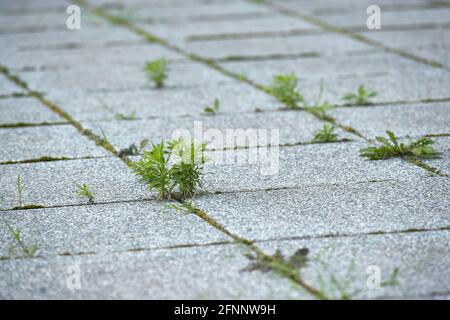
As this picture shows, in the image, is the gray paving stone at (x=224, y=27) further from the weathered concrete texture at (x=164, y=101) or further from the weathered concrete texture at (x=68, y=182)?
the weathered concrete texture at (x=68, y=182)

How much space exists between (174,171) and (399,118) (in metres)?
1.66

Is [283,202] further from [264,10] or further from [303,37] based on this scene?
[264,10]

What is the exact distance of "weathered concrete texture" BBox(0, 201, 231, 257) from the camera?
2791mm

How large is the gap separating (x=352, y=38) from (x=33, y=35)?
280cm

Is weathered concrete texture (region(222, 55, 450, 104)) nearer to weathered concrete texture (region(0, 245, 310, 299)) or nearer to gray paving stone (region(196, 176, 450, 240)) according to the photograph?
gray paving stone (region(196, 176, 450, 240))

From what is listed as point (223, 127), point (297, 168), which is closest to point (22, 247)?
point (297, 168)

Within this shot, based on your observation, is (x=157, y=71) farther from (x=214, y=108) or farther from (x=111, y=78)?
(x=214, y=108)

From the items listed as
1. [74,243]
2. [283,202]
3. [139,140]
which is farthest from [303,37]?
[74,243]

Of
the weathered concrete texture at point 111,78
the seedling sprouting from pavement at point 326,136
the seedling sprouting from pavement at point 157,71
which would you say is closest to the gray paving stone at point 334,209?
the seedling sprouting from pavement at point 326,136

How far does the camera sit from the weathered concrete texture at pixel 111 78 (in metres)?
5.30

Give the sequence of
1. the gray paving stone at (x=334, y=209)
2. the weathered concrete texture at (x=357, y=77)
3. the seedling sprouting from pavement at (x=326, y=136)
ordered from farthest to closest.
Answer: the weathered concrete texture at (x=357, y=77), the seedling sprouting from pavement at (x=326, y=136), the gray paving stone at (x=334, y=209)

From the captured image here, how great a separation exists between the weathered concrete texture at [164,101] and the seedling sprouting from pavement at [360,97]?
16.3 inches

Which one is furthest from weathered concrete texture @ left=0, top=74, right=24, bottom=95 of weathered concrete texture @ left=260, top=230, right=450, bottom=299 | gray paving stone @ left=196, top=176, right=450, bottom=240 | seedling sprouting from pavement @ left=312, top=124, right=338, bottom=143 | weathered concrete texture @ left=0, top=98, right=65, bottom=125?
weathered concrete texture @ left=260, top=230, right=450, bottom=299

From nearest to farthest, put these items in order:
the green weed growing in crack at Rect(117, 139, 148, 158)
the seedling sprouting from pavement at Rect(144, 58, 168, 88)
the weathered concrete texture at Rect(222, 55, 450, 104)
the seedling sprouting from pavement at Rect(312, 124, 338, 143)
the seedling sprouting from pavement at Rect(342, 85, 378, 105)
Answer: the green weed growing in crack at Rect(117, 139, 148, 158)
the seedling sprouting from pavement at Rect(312, 124, 338, 143)
the seedling sprouting from pavement at Rect(342, 85, 378, 105)
the weathered concrete texture at Rect(222, 55, 450, 104)
the seedling sprouting from pavement at Rect(144, 58, 168, 88)
